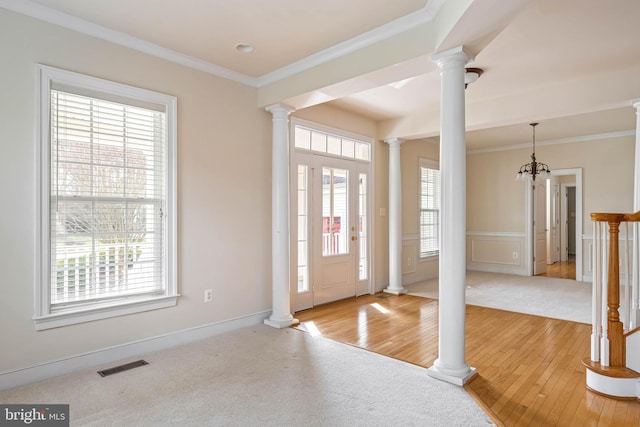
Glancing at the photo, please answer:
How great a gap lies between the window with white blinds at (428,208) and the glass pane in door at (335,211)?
85.1 inches

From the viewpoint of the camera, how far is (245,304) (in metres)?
4.18

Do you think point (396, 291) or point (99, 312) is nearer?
point (99, 312)

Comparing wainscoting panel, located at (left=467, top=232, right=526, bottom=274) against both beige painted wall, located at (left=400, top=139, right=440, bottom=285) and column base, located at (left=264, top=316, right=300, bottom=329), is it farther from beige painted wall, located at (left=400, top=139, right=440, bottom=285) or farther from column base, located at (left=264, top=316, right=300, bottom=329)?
column base, located at (left=264, top=316, right=300, bottom=329)

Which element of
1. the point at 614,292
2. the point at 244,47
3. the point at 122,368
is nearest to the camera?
the point at 614,292

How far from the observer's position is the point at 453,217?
9.27ft

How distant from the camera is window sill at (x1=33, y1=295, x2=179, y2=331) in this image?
2.85 meters

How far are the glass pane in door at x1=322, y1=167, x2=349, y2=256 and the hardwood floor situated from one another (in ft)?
2.67

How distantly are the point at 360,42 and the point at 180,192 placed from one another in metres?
2.14

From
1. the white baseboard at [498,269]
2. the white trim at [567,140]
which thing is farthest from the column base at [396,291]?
the white trim at [567,140]

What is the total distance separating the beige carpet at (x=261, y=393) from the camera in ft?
7.59

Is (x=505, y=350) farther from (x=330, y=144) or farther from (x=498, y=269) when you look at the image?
(x=498, y=269)

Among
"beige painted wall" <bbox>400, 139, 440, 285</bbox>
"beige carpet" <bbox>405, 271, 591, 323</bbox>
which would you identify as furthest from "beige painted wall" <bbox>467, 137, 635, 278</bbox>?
"beige painted wall" <bbox>400, 139, 440, 285</bbox>

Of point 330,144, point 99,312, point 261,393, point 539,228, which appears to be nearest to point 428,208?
point 539,228

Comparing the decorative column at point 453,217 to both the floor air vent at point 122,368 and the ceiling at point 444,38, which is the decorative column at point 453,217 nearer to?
the ceiling at point 444,38
